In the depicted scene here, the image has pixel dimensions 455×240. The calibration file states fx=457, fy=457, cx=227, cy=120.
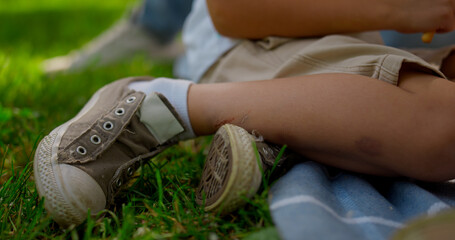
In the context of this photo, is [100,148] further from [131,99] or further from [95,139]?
[131,99]

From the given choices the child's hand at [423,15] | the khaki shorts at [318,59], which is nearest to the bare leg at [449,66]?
the khaki shorts at [318,59]

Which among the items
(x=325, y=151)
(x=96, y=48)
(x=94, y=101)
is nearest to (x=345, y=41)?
(x=325, y=151)

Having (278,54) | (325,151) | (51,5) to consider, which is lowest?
(51,5)

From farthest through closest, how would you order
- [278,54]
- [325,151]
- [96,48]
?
[96,48]
[278,54]
[325,151]

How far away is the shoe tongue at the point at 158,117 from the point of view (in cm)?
101

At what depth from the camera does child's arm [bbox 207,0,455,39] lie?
112cm

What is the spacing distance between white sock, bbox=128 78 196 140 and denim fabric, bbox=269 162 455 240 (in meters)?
0.28

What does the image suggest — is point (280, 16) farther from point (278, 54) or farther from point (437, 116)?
point (437, 116)

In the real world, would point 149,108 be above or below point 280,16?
below

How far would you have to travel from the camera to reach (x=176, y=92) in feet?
3.54

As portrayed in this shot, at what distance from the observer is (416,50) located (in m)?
1.30

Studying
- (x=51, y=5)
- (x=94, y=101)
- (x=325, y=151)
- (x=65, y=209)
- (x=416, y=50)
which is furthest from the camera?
(x=51, y=5)

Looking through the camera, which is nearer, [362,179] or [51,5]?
[362,179]

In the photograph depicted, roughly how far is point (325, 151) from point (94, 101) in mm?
556
